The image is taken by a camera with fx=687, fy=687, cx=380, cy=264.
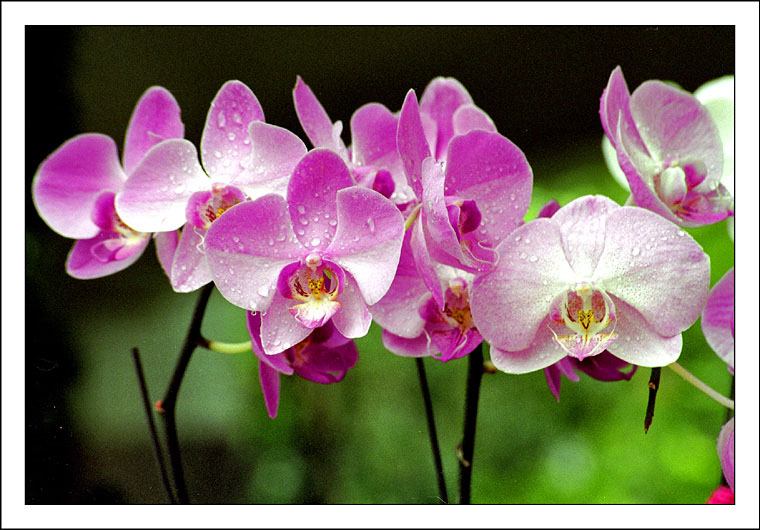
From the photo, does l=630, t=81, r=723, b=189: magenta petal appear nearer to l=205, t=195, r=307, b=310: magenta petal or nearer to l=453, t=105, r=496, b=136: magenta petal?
l=453, t=105, r=496, b=136: magenta petal

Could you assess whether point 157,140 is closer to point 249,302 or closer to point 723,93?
point 249,302

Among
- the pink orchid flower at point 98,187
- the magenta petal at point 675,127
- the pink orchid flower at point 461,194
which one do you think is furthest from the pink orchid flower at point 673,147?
the pink orchid flower at point 98,187

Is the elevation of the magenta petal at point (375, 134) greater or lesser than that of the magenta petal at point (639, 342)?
greater

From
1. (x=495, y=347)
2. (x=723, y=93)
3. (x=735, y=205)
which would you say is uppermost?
(x=723, y=93)

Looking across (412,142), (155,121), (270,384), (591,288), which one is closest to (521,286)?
(591,288)

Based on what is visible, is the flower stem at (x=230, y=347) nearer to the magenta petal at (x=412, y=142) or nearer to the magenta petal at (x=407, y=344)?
the magenta petal at (x=407, y=344)

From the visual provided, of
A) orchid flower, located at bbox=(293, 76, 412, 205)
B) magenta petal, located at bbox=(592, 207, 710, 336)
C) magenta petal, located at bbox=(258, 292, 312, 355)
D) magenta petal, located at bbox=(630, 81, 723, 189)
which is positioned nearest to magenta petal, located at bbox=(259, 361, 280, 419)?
magenta petal, located at bbox=(258, 292, 312, 355)

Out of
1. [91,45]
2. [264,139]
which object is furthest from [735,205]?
[91,45]
